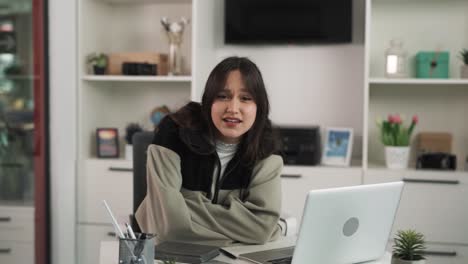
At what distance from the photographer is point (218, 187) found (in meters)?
2.19

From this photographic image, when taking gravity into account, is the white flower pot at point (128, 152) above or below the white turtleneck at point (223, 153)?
below

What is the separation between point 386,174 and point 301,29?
0.94 meters

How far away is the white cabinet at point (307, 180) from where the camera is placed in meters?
3.54

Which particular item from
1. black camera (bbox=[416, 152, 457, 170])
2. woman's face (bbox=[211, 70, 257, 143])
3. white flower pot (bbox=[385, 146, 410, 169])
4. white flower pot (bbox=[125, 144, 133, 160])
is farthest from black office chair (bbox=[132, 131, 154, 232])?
black camera (bbox=[416, 152, 457, 170])

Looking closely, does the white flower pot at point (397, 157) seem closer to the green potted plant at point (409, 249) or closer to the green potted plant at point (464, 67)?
the green potted plant at point (464, 67)

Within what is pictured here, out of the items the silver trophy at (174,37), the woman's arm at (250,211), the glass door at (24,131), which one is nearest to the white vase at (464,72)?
the silver trophy at (174,37)

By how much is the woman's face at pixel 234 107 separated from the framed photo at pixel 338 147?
1615 millimetres

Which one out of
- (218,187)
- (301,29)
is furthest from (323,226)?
(301,29)

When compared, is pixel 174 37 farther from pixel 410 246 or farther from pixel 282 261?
pixel 410 246

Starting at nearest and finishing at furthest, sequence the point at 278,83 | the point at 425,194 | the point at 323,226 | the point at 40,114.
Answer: the point at 323,226
the point at 425,194
the point at 40,114
the point at 278,83

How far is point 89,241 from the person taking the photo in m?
3.86

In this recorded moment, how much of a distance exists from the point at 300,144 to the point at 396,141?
1.62 ft

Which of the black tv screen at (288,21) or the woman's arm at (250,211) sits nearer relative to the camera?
the woman's arm at (250,211)

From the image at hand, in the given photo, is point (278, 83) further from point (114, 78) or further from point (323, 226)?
point (323, 226)
